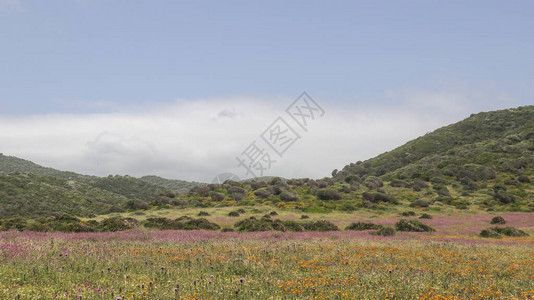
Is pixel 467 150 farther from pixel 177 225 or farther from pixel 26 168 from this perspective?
pixel 26 168

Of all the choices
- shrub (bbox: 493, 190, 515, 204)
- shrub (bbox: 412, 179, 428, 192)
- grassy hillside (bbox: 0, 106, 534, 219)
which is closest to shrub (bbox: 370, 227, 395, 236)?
grassy hillside (bbox: 0, 106, 534, 219)

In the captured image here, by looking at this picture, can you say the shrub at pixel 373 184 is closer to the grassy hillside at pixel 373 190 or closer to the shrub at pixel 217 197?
the grassy hillside at pixel 373 190

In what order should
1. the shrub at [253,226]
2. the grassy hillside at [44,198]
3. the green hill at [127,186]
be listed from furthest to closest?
the green hill at [127,186]
the grassy hillside at [44,198]
the shrub at [253,226]

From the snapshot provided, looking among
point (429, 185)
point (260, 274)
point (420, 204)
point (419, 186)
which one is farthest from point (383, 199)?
point (260, 274)

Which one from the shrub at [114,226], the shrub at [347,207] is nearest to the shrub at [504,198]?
the shrub at [347,207]

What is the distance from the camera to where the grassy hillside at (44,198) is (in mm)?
50844

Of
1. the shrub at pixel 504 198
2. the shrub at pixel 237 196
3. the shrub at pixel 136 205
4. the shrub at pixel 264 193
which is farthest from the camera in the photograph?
the shrub at pixel 264 193

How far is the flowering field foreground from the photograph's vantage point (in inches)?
285

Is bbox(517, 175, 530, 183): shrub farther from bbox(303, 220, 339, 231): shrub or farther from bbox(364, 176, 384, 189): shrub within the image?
bbox(303, 220, 339, 231): shrub

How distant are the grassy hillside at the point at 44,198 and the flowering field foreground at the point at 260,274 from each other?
38610mm

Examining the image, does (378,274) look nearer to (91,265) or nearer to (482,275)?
(482,275)

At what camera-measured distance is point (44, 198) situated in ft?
193

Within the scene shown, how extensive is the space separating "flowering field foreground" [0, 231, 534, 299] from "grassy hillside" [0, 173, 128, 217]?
38.6m

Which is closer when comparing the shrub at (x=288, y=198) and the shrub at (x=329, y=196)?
the shrub at (x=288, y=198)
